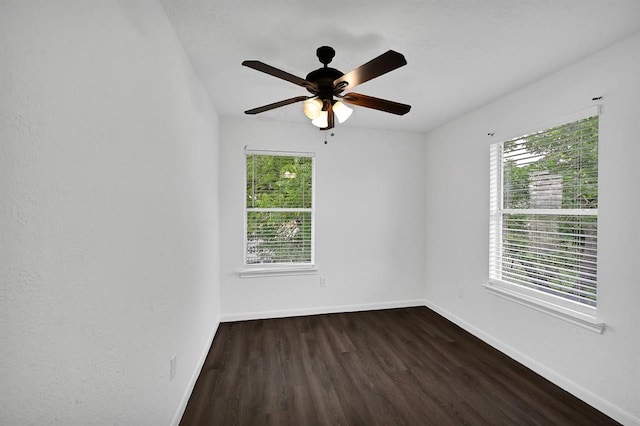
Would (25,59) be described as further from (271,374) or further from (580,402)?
(580,402)

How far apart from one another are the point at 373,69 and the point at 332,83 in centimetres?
35

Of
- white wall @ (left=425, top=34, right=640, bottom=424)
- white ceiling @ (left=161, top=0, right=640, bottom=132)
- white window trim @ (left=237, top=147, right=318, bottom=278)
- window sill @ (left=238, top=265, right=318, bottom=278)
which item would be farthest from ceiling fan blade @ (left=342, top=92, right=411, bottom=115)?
window sill @ (left=238, top=265, right=318, bottom=278)

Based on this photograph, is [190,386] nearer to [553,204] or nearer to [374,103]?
[374,103]

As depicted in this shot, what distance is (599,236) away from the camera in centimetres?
193

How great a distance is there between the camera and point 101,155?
970mm

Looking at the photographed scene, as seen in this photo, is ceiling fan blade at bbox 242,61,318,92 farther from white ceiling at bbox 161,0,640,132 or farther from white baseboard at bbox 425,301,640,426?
white baseboard at bbox 425,301,640,426

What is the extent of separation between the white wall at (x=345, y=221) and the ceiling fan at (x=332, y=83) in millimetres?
1293

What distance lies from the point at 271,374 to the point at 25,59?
2400 millimetres

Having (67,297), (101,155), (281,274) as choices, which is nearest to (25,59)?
(101,155)

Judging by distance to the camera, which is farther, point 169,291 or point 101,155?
point 169,291

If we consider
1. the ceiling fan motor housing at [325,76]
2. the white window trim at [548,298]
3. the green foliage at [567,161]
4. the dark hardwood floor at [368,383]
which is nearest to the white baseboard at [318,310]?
the dark hardwood floor at [368,383]

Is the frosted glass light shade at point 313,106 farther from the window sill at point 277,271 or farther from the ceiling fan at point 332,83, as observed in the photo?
the window sill at point 277,271

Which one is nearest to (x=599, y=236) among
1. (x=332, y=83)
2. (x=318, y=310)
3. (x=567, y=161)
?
(x=567, y=161)

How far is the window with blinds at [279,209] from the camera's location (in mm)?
3457
